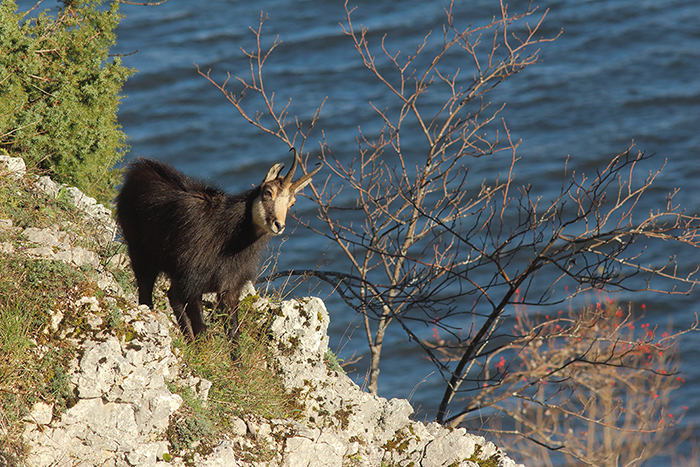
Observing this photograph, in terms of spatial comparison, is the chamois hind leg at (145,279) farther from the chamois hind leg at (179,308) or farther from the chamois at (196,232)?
the chamois hind leg at (179,308)

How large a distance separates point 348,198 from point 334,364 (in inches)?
474

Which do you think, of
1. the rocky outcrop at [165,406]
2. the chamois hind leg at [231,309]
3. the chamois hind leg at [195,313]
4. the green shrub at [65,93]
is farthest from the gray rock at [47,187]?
the chamois hind leg at [231,309]

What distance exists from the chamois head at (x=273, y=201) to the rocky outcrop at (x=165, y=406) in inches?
33.4

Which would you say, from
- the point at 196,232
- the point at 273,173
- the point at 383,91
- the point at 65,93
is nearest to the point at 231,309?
the point at 196,232

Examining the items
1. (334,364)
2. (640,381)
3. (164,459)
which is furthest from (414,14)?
(164,459)

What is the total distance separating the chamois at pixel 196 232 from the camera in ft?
20.7

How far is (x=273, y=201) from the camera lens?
624 centimetres

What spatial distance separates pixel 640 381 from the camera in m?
15.5

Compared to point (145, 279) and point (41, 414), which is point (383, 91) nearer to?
point (145, 279)

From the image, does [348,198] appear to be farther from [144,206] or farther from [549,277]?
[144,206]

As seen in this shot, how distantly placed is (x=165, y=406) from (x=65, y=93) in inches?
171

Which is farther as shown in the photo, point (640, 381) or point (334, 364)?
point (640, 381)

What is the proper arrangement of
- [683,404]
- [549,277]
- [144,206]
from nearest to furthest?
[144,206], [683,404], [549,277]

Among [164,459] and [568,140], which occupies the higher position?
[568,140]
